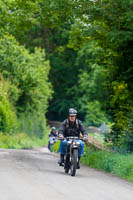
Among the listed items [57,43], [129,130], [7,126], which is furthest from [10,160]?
[57,43]

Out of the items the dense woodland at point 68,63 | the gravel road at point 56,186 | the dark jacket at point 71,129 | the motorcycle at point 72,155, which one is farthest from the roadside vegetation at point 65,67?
the gravel road at point 56,186

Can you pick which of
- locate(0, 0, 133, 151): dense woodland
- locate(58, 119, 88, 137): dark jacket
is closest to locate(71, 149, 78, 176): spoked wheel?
locate(58, 119, 88, 137): dark jacket

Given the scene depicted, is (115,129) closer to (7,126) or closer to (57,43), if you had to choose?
(7,126)

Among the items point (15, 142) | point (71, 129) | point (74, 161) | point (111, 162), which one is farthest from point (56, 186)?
A: point (15, 142)

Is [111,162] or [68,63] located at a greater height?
[68,63]

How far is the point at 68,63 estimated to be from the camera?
241 ft

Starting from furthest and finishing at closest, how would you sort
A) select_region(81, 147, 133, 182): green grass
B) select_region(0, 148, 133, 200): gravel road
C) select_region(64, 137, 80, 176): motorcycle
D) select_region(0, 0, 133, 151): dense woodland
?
select_region(0, 0, 133, 151): dense woodland
select_region(81, 147, 133, 182): green grass
select_region(64, 137, 80, 176): motorcycle
select_region(0, 148, 133, 200): gravel road

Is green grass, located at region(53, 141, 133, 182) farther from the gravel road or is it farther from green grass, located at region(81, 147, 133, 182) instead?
the gravel road

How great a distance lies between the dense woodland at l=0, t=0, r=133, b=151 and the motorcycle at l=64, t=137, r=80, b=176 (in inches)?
156

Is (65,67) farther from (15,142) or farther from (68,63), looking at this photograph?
(15,142)

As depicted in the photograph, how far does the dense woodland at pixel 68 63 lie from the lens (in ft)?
67.5

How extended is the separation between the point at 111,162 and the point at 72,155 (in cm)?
258

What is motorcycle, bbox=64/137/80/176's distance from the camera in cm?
1609

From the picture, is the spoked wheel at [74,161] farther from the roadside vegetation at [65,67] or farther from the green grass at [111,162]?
the roadside vegetation at [65,67]
